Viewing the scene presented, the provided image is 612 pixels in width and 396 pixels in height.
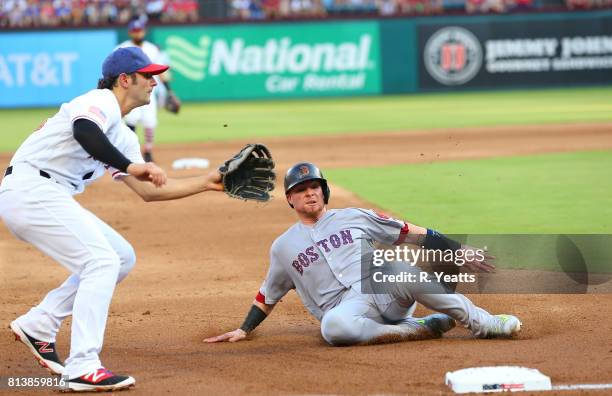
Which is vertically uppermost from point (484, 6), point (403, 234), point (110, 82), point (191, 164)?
point (110, 82)

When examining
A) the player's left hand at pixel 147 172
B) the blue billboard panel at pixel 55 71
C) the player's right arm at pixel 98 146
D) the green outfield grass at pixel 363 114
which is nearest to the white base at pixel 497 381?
the player's left hand at pixel 147 172

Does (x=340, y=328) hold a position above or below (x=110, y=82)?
below

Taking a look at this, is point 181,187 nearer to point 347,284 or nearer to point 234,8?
point 347,284

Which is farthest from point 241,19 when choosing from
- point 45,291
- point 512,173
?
point 45,291

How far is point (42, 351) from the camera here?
19.9 ft

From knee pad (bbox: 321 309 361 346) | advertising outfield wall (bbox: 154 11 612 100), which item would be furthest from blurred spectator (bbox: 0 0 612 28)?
knee pad (bbox: 321 309 361 346)

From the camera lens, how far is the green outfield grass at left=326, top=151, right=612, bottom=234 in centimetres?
1095

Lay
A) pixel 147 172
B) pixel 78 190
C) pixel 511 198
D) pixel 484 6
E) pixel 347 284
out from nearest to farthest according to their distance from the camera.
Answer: pixel 147 172 < pixel 78 190 < pixel 347 284 < pixel 511 198 < pixel 484 6

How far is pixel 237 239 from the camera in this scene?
1098cm

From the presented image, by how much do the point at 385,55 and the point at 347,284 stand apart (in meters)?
25.8

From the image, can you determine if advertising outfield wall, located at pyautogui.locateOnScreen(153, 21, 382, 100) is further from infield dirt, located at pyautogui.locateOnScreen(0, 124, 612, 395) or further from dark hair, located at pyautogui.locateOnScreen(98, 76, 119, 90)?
dark hair, located at pyautogui.locateOnScreen(98, 76, 119, 90)

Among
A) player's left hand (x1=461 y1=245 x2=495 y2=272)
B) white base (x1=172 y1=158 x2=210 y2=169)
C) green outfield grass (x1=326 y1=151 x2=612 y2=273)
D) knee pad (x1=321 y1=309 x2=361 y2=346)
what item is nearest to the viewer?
knee pad (x1=321 y1=309 x2=361 y2=346)

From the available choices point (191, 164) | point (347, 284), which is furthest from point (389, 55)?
point (347, 284)

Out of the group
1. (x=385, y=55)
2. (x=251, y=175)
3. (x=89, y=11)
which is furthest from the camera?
(x=385, y=55)
